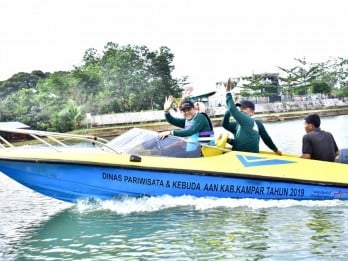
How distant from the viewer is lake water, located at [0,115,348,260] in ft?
26.5

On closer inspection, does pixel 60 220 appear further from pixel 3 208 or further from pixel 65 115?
pixel 65 115

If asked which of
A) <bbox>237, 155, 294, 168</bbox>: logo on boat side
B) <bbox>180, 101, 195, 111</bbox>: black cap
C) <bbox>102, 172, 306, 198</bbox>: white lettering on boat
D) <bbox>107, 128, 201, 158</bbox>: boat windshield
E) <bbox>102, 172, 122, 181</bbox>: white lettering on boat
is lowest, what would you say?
<bbox>102, 172, 306, 198</bbox>: white lettering on boat

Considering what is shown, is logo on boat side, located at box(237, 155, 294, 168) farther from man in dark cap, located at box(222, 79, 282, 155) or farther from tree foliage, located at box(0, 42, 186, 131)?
tree foliage, located at box(0, 42, 186, 131)

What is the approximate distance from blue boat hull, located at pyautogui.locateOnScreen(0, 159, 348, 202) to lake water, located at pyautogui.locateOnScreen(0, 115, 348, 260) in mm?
144

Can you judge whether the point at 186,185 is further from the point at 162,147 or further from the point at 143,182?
the point at 162,147

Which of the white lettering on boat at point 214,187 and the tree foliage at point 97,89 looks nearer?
the white lettering on boat at point 214,187

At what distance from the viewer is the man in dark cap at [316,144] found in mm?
10898

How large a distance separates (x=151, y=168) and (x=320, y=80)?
9495 cm

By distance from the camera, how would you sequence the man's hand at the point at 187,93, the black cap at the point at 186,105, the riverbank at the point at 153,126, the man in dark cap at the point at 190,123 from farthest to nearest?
the riverbank at the point at 153,126
the man's hand at the point at 187,93
the black cap at the point at 186,105
the man in dark cap at the point at 190,123

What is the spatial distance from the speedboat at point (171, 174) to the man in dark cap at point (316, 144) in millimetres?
397

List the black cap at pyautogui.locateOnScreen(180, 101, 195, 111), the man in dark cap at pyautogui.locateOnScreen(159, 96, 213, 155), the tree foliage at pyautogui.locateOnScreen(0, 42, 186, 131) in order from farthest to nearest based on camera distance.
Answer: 1. the tree foliage at pyautogui.locateOnScreen(0, 42, 186, 131)
2. the black cap at pyautogui.locateOnScreen(180, 101, 195, 111)
3. the man in dark cap at pyautogui.locateOnScreen(159, 96, 213, 155)

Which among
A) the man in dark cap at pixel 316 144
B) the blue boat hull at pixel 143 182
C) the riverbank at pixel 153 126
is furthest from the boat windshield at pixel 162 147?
the riverbank at pixel 153 126

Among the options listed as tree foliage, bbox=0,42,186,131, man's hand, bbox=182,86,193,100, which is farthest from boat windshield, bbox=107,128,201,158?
tree foliage, bbox=0,42,186,131

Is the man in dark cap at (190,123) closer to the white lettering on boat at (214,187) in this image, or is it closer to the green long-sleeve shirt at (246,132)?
the green long-sleeve shirt at (246,132)
